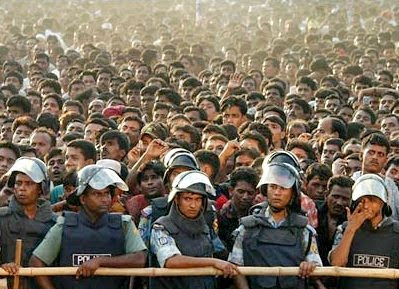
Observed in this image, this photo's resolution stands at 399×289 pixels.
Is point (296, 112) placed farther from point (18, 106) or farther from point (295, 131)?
point (18, 106)

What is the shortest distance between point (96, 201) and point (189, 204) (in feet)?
1.89

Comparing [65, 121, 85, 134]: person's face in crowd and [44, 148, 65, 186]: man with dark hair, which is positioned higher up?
[65, 121, 85, 134]: person's face in crowd

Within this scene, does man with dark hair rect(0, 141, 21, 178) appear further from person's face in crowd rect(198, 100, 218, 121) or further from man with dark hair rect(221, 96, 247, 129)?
person's face in crowd rect(198, 100, 218, 121)

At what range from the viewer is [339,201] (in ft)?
27.5

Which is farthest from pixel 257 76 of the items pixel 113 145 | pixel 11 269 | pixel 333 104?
pixel 11 269

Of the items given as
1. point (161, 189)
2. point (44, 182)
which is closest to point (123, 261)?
point (44, 182)

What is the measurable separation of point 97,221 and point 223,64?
13.0 m

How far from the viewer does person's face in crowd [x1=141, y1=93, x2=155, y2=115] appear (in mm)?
14770

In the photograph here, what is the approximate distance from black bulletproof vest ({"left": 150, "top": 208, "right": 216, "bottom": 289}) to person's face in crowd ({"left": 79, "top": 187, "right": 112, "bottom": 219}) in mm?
359

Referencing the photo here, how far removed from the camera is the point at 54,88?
15.7 m

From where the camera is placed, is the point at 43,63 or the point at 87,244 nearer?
the point at 87,244

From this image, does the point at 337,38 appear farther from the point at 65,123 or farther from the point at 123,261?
the point at 123,261

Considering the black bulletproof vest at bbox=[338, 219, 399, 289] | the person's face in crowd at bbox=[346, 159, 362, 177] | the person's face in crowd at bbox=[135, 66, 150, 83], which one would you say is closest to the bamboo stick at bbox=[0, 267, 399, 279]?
the black bulletproof vest at bbox=[338, 219, 399, 289]

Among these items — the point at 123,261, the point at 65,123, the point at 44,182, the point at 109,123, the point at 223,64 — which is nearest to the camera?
the point at 123,261
